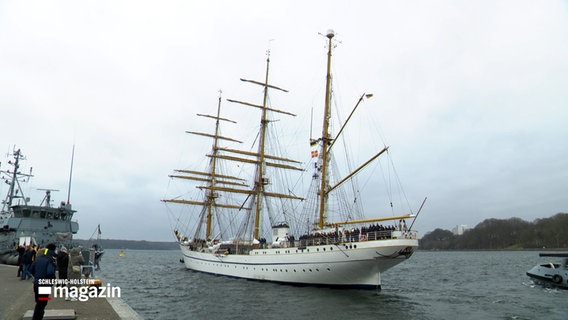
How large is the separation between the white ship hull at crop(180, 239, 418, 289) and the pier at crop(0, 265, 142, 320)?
19.2 meters

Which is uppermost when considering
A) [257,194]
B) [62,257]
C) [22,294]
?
[257,194]

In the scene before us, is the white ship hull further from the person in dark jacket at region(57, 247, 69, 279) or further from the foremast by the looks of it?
the person in dark jacket at region(57, 247, 69, 279)

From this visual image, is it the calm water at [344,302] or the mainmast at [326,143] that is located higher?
the mainmast at [326,143]

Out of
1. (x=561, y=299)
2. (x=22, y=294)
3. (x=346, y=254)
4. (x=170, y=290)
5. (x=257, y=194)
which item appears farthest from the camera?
(x=257, y=194)

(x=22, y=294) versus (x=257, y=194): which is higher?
(x=257, y=194)

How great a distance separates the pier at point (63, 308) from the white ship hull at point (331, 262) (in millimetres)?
19211

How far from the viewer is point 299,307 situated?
2464 centimetres

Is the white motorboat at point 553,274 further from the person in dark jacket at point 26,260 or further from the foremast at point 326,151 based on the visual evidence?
the person in dark jacket at point 26,260

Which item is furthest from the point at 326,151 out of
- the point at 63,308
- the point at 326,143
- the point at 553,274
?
the point at 63,308

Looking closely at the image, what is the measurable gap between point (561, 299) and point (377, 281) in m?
12.9

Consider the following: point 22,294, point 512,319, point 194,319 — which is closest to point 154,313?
point 194,319

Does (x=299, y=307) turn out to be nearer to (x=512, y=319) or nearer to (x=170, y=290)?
(x=512, y=319)

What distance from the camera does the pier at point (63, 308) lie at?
11.4 m

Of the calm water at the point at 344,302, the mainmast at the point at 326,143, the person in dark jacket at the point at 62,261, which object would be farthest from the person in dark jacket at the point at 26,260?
the mainmast at the point at 326,143
